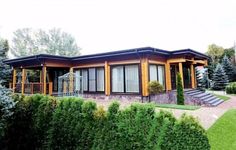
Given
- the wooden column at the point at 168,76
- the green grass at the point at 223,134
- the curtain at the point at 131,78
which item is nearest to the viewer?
the green grass at the point at 223,134

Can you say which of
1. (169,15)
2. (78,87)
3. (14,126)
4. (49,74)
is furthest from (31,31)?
(14,126)

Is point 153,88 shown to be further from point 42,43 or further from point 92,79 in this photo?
point 42,43

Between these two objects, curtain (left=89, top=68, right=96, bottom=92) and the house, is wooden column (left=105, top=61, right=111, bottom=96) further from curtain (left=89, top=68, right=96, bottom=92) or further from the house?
curtain (left=89, top=68, right=96, bottom=92)

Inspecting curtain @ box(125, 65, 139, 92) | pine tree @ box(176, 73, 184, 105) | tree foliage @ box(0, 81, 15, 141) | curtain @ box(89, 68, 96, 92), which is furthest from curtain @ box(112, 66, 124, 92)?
tree foliage @ box(0, 81, 15, 141)

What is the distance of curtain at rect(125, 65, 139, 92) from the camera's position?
1488 centimetres

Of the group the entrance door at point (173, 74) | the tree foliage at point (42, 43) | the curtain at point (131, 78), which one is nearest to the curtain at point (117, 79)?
the curtain at point (131, 78)

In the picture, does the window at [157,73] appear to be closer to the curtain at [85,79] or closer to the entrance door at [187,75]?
the entrance door at [187,75]

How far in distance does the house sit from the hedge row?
844cm

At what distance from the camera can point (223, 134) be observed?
7.25 meters

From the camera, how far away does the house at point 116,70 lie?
47.8 feet

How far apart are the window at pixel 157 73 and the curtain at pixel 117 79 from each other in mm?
2274

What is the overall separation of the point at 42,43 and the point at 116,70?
112ft

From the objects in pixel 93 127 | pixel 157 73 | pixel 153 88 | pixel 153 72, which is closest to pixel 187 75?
pixel 157 73

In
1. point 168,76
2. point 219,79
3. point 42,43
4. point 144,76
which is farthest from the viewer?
point 42,43
